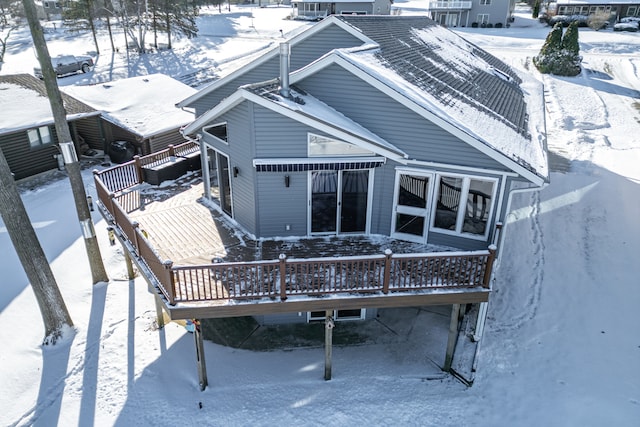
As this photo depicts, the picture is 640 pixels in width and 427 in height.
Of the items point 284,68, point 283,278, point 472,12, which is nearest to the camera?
point 283,278

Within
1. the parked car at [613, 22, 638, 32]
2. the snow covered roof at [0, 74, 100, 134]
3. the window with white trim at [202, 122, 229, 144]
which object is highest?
the parked car at [613, 22, 638, 32]

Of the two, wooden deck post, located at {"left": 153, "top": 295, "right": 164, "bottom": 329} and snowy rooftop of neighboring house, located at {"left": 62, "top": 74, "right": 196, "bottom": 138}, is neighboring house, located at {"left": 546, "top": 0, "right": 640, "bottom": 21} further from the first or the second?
wooden deck post, located at {"left": 153, "top": 295, "right": 164, "bottom": 329}

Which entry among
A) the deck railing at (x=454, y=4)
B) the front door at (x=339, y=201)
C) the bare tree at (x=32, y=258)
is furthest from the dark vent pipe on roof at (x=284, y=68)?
the deck railing at (x=454, y=4)

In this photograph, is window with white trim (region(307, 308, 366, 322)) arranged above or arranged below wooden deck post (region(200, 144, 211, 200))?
below

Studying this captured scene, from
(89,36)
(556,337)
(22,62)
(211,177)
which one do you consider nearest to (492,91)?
(556,337)

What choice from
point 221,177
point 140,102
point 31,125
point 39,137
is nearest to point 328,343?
point 221,177

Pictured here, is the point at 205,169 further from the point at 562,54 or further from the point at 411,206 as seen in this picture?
the point at 562,54

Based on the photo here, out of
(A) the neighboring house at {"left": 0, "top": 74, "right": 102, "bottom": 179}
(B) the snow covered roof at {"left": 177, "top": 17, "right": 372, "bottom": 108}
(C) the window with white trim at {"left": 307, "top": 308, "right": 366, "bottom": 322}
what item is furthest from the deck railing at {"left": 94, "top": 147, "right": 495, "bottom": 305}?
(A) the neighboring house at {"left": 0, "top": 74, "right": 102, "bottom": 179}
